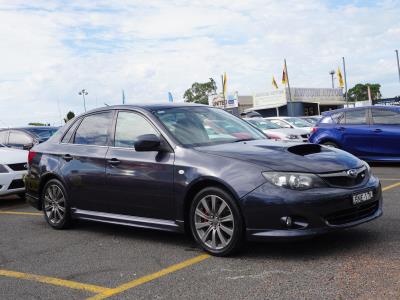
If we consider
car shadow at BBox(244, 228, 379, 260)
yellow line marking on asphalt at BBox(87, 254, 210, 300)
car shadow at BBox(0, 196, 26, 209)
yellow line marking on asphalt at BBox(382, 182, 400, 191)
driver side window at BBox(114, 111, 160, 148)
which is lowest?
yellow line marking on asphalt at BBox(87, 254, 210, 300)

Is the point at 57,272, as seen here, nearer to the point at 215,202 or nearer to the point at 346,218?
the point at 215,202

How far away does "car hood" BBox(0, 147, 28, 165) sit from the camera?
10.5 m

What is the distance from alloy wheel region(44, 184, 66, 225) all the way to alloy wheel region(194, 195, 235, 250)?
8.05 ft

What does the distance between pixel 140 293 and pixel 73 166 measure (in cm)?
290

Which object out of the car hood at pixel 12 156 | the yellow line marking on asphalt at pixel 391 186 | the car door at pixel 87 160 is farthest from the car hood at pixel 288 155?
the car hood at pixel 12 156

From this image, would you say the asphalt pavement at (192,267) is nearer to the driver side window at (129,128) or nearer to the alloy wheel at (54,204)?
the alloy wheel at (54,204)

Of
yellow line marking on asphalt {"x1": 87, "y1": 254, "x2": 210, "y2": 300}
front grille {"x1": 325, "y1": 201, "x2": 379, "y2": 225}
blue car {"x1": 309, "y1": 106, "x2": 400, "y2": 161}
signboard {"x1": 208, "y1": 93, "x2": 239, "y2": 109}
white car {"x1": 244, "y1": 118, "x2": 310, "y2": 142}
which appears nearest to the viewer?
yellow line marking on asphalt {"x1": 87, "y1": 254, "x2": 210, "y2": 300}

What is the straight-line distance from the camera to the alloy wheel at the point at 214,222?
5.32 meters

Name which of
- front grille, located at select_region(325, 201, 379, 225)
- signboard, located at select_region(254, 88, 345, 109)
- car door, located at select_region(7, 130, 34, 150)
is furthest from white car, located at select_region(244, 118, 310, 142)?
signboard, located at select_region(254, 88, 345, 109)

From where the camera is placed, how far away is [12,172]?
408 inches

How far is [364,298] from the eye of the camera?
13.1 feet

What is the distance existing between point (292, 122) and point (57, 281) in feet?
60.1

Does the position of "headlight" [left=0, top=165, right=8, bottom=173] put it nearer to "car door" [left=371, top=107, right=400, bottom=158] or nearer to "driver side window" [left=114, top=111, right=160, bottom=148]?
"driver side window" [left=114, top=111, right=160, bottom=148]

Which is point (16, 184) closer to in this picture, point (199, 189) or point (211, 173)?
point (199, 189)
